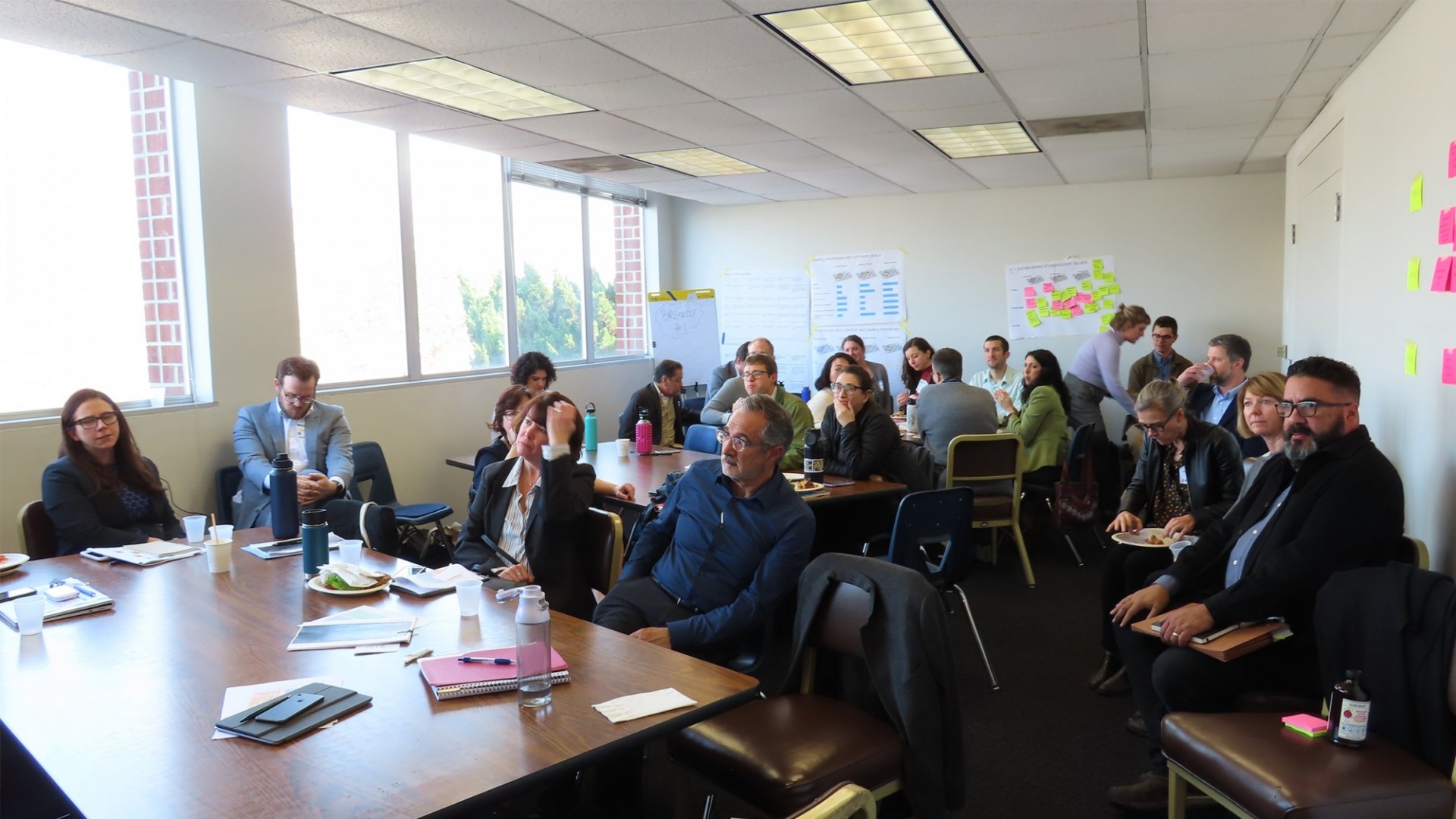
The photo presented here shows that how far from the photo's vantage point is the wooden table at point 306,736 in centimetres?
150

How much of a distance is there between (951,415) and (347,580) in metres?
3.67

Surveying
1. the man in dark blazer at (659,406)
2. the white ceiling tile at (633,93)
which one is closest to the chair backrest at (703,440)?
the man in dark blazer at (659,406)

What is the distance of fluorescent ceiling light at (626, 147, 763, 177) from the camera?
21.2 ft

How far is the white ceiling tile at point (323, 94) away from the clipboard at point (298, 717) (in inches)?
132

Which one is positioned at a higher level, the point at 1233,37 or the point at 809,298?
the point at 1233,37

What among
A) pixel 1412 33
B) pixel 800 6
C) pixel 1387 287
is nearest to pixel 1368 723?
pixel 1387 287

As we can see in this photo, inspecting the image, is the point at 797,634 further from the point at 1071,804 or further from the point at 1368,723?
the point at 1368,723

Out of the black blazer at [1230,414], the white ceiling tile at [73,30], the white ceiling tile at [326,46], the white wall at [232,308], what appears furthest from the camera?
the white wall at [232,308]

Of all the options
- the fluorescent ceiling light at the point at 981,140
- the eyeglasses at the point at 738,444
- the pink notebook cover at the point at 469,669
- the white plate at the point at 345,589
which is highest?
the fluorescent ceiling light at the point at 981,140

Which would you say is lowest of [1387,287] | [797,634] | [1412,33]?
[797,634]

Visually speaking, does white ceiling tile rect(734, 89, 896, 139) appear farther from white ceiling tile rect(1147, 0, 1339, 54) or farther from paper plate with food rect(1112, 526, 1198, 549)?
paper plate with food rect(1112, 526, 1198, 549)

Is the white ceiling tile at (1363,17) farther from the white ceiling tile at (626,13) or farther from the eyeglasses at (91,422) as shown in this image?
the eyeglasses at (91,422)

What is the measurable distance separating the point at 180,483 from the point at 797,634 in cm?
401

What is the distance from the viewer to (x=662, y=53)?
3.93 m
